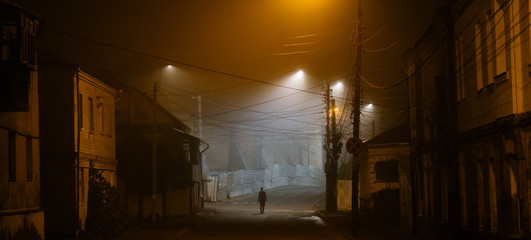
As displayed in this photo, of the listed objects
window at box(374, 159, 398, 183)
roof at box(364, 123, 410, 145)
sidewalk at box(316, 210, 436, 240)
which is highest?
roof at box(364, 123, 410, 145)

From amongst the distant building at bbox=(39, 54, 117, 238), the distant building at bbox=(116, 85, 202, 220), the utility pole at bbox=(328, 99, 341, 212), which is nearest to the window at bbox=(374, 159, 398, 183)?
the utility pole at bbox=(328, 99, 341, 212)

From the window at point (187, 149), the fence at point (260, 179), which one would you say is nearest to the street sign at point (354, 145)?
the window at point (187, 149)

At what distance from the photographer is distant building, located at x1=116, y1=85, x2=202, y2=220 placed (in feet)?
122

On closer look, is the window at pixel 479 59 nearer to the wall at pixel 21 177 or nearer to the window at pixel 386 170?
the wall at pixel 21 177

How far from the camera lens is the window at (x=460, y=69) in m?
18.5

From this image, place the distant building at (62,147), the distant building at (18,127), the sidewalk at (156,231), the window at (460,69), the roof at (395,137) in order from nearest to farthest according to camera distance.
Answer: the distant building at (18,127) < the window at (460,69) < the distant building at (62,147) < the sidewalk at (156,231) < the roof at (395,137)

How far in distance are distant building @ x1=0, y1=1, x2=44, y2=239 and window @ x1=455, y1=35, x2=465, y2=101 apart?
1210 centimetres

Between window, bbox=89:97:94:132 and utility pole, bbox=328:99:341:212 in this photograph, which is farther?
utility pole, bbox=328:99:341:212

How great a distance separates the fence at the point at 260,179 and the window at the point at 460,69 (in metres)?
42.6

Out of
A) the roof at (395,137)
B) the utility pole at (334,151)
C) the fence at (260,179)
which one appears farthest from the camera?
the fence at (260,179)

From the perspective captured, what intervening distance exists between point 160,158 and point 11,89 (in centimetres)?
2499

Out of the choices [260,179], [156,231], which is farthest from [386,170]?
[260,179]

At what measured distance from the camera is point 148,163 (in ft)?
125

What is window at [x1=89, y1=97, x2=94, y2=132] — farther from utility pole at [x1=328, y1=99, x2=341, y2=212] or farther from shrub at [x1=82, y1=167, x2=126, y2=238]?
utility pole at [x1=328, y1=99, x2=341, y2=212]
